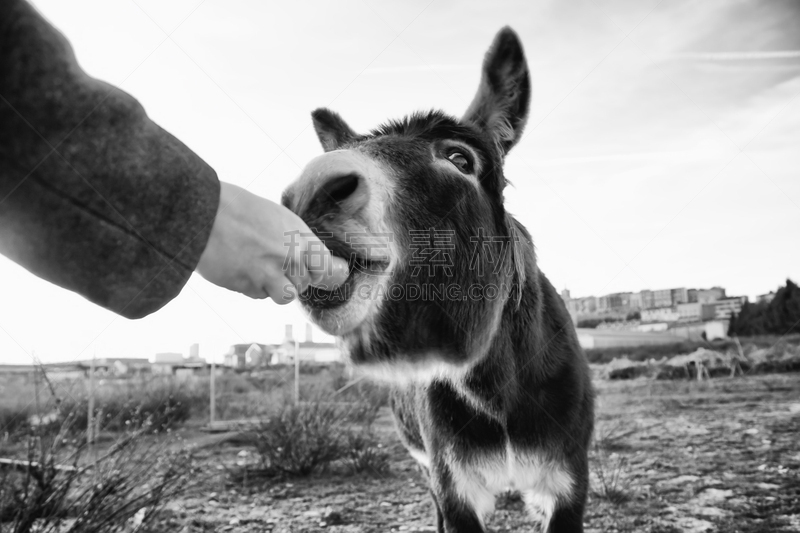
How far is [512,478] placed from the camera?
257 centimetres

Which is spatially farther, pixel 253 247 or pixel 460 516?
pixel 460 516

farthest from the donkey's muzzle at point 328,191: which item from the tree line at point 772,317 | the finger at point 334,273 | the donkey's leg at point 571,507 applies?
the tree line at point 772,317

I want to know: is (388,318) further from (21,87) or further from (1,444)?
(1,444)

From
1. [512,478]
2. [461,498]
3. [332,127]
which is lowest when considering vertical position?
[461,498]

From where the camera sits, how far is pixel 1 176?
2.78 ft

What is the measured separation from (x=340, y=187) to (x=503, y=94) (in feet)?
4.59

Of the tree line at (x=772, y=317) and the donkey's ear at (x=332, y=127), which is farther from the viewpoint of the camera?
the tree line at (x=772, y=317)

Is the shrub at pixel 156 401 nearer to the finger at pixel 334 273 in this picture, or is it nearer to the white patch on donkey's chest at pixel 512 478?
→ the white patch on donkey's chest at pixel 512 478

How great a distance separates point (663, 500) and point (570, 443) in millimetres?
2192

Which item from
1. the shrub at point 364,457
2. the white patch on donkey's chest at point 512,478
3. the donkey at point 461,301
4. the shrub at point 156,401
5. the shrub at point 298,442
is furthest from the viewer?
the shrub at point 156,401

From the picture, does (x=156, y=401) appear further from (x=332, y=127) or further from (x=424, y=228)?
(x=424, y=228)

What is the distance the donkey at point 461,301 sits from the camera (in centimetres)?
155

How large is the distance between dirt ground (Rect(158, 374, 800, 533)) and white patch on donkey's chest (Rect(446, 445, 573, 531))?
3.05 feet

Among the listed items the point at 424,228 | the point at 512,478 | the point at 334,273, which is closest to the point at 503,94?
the point at 424,228
